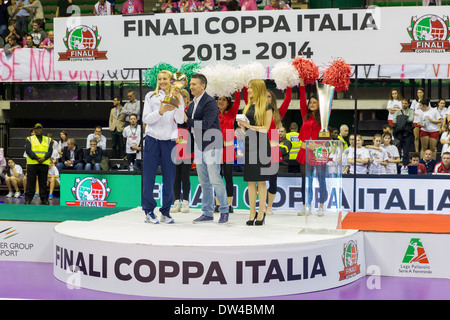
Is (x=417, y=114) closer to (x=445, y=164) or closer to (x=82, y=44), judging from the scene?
(x=445, y=164)

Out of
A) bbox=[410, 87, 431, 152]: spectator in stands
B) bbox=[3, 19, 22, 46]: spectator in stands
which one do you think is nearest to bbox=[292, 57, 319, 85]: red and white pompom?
bbox=[410, 87, 431, 152]: spectator in stands

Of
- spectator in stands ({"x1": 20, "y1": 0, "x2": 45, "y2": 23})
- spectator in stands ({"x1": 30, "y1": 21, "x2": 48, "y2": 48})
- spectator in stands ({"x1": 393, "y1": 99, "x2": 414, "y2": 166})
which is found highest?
spectator in stands ({"x1": 20, "y1": 0, "x2": 45, "y2": 23})

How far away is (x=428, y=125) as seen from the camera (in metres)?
11.6

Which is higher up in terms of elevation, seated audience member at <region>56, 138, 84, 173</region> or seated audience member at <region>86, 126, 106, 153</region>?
seated audience member at <region>86, 126, 106, 153</region>

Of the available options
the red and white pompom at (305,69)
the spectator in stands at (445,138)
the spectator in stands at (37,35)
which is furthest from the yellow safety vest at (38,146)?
the spectator in stands at (445,138)

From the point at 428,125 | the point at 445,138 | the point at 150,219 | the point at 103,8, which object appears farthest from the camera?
the point at 103,8

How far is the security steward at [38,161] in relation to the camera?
11.7m

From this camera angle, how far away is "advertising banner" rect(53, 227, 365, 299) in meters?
5.15

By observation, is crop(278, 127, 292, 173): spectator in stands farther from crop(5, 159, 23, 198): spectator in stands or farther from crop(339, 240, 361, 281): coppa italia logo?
crop(5, 159, 23, 198): spectator in stands

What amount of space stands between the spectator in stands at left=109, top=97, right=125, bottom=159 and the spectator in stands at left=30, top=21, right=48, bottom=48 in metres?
2.61

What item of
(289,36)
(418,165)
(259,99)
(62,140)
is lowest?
(418,165)

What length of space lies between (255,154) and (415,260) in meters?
1.76

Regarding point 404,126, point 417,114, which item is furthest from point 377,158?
point 417,114
